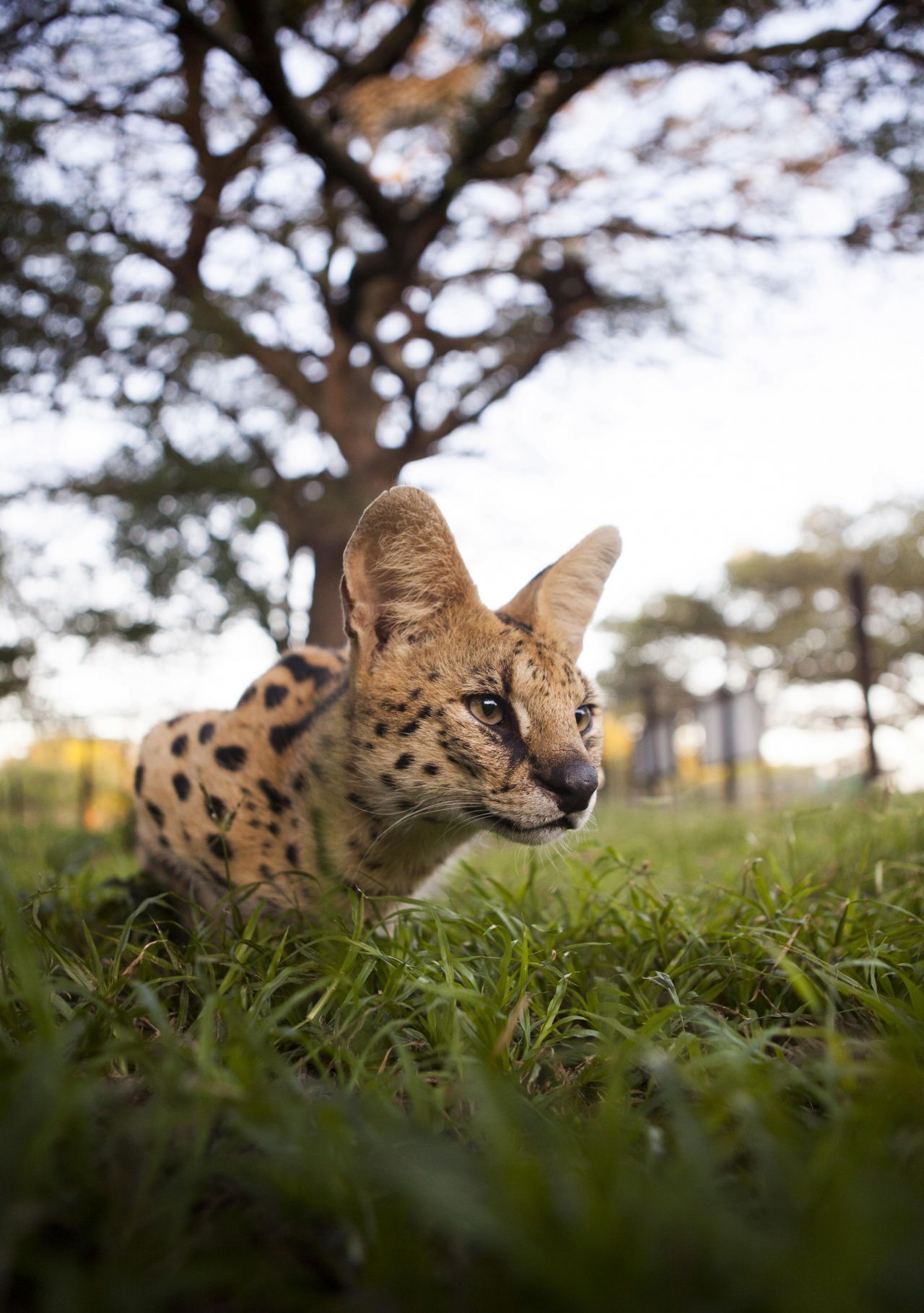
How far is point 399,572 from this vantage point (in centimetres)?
247

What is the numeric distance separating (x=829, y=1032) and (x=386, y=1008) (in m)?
0.88

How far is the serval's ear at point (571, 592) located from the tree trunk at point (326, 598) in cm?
518

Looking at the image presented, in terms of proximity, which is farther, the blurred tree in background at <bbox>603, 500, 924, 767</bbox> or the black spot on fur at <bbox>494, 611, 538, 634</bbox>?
the blurred tree in background at <bbox>603, 500, 924, 767</bbox>

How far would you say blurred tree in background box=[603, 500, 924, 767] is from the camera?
25.8 metres

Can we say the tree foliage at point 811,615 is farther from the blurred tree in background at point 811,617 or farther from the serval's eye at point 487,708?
the serval's eye at point 487,708

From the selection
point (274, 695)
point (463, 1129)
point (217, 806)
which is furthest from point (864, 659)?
point (463, 1129)

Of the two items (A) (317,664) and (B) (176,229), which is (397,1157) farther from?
(B) (176,229)

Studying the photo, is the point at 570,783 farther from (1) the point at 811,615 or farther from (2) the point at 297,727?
(1) the point at 811,615

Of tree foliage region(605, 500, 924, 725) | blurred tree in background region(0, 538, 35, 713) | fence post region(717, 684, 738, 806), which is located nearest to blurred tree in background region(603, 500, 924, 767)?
tree foliage region(605, 500, 924, 725)

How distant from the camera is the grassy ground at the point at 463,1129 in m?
0.76

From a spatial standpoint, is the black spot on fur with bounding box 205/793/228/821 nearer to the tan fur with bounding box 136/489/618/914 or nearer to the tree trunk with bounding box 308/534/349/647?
the tan fur with bounding box 136/489/618/914

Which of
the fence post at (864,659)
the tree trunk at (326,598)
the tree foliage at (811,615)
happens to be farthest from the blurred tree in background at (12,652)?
the tree foliage at (811,615)

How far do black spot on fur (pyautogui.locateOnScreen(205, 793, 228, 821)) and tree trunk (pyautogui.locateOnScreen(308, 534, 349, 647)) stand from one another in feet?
17.2

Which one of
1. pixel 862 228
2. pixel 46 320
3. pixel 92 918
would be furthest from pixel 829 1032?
pixel 862 228
